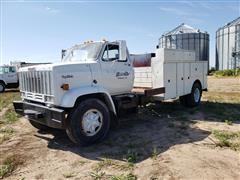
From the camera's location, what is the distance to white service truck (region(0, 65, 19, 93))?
64.5 feet

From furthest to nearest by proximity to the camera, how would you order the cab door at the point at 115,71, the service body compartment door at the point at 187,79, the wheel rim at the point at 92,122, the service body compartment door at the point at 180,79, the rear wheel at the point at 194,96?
the rear wheel at the point at 194,96 < the service body compartment door at the point at 187,79 < the service body compartment door at the point at 180,79 < the cab door at the point at 115,71 < the wheel rim at the point at 92,122

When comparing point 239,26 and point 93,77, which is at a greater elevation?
point 239,26

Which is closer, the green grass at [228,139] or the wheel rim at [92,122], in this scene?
the green grass at [228,139]

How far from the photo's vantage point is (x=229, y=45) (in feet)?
120

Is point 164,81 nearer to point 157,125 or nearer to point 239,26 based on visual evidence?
point 157,125

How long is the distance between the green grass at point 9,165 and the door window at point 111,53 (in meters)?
3.07

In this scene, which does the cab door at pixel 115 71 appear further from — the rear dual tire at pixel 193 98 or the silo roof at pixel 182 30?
the silo roof at pixel 182 30

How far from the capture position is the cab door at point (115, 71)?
21.7ft

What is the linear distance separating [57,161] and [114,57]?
10.0 ft

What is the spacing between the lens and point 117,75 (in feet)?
22.6

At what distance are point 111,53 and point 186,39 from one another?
95.7ft

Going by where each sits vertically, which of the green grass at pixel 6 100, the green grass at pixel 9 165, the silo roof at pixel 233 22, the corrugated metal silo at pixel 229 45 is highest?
the silo roof at pixel 233 22

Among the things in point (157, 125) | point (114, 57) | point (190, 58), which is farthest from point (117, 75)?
point (190, 58)

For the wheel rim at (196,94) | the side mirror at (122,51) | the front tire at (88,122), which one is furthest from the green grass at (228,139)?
the wheel rim at (196,94)
